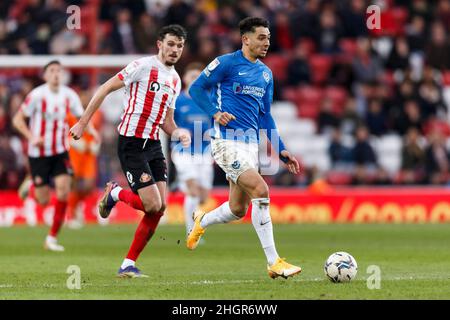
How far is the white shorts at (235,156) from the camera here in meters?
10.4

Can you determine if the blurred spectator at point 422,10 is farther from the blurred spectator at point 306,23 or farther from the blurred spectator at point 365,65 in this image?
the blurred spectator at point 306,23

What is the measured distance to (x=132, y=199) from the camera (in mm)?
10977

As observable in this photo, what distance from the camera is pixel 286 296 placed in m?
8.75

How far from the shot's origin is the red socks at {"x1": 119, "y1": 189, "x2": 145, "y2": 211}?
1090 centimetres

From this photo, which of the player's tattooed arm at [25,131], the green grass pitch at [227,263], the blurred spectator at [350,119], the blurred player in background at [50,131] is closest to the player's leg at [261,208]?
the green grass pitch at [227,263]

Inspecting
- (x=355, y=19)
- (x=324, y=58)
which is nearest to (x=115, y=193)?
(x=324, y=58)

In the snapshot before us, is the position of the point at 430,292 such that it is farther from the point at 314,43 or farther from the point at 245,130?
the point at 314,43

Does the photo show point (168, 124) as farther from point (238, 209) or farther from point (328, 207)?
point (328, 207)

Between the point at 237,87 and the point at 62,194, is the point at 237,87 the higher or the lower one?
the higher one

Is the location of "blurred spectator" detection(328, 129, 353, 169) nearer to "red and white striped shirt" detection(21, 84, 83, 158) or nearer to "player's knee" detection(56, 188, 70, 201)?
"red and white striped shirt" detection(21, 84, 83, 158)

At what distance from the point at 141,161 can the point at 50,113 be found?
548 centimetres

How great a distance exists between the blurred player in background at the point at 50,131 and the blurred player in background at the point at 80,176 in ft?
14.6
